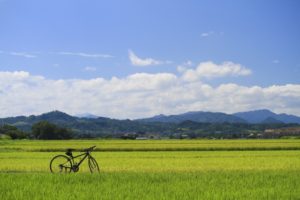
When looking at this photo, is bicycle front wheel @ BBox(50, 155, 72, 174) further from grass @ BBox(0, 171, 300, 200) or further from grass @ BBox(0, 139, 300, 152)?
grass @ BBox(0, 139, 300, 152)

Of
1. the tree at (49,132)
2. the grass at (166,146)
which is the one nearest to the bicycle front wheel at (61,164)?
the grass at (166,146)

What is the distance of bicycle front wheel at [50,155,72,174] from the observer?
19.0 meters

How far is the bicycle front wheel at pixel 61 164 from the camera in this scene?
18953mm

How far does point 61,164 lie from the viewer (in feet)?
62.4

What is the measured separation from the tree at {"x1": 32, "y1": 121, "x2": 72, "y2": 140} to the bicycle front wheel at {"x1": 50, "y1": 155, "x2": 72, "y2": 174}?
96135 mm

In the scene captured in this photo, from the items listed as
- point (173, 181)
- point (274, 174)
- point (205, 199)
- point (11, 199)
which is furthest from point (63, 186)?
point (274, 174)

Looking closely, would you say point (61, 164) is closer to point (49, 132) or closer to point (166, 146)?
point (166, 146)

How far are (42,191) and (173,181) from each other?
4.61 m

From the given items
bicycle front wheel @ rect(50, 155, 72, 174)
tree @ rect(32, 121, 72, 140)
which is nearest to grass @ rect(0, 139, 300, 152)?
bicycle front wheel @ rect(50, 155, 72, 174)

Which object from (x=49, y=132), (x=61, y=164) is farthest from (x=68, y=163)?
(x=49, y=132)

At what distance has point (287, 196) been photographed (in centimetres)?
1316

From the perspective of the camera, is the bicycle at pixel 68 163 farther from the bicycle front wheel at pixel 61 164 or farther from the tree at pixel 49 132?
the tree at pixel 49 132

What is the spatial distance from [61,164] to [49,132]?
9740cm

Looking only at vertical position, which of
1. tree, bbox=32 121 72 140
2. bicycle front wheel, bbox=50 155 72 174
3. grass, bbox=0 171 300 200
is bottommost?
grass, bbox=0 171 300 200
